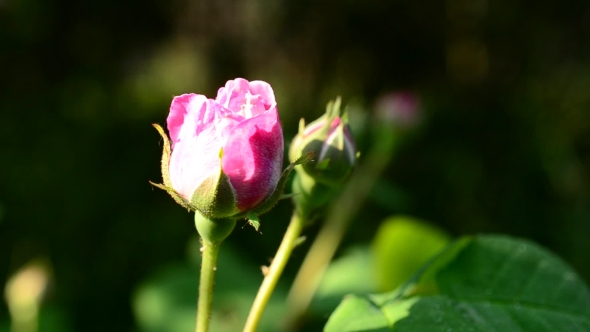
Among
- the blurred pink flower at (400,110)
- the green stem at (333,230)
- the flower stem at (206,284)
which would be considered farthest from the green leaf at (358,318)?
the blurred pink flower at (400,110)

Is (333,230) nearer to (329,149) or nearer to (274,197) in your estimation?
(329,149)

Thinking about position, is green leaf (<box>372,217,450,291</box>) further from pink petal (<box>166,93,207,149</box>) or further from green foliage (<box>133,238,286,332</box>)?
pink petal (<box>166,93,207,149</box>)

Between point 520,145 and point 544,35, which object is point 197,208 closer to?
point 520,145

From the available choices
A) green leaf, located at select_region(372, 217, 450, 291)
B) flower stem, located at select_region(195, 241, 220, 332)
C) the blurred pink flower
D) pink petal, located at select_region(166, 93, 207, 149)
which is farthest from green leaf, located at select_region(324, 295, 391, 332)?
the blurred pink flower

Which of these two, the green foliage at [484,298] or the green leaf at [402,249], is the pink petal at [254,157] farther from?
the green leaf at [402,249]

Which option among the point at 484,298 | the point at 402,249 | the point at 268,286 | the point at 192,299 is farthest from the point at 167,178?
the point at 192,299

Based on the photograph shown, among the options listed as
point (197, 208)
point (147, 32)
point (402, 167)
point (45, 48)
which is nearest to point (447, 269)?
point (197, 208)
